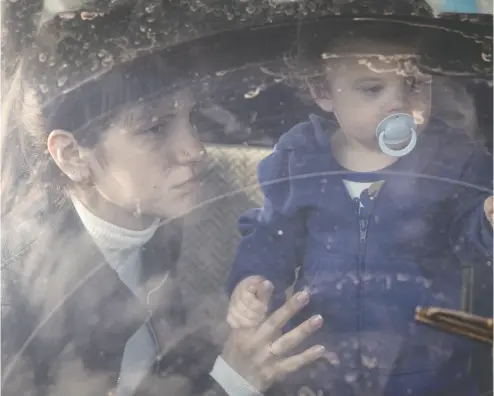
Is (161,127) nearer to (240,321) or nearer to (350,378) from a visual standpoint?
(240,321)

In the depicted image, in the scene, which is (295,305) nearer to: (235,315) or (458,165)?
(235,315)

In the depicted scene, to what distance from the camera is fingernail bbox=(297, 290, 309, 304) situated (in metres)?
1.14

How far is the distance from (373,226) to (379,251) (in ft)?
0.13

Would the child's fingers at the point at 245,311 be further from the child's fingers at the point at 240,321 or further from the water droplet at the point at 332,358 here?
the water droplet at the point at 332,358

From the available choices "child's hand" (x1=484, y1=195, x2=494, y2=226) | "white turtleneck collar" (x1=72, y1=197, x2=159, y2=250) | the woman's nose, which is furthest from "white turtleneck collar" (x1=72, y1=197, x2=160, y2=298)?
"child's hand" (x1=484, y1=195, x2=494, y2=226)

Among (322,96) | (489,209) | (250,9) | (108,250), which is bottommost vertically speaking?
(108,250)

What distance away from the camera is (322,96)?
3.86 feet

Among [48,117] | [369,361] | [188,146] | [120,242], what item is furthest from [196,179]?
[369,361]

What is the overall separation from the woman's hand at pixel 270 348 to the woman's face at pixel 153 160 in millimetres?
218

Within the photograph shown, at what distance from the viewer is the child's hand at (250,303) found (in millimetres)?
1151

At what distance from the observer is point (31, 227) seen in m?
1.20

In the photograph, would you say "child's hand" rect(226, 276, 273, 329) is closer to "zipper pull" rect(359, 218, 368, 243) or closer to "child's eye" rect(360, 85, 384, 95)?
"zipper pull" rect(359, 218, 368, 243)

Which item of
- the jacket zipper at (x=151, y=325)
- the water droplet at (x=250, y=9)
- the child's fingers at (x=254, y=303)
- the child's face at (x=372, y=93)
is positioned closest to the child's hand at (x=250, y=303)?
the child's fingers at (x=254, y=303)

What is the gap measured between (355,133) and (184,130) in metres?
0.28
